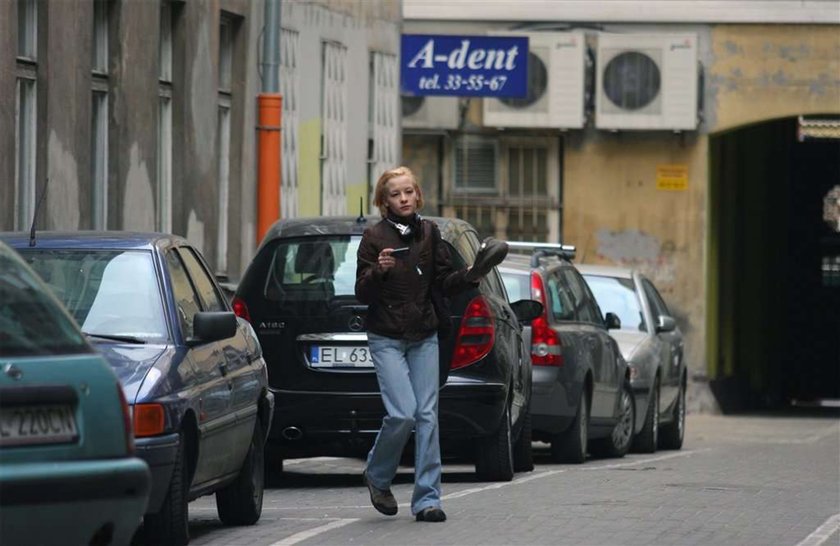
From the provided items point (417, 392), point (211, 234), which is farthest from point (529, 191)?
point (417, 392)

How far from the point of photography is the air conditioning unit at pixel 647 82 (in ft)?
103

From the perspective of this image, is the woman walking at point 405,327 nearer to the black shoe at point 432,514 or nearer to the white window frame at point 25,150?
the black shoe at point 432,514

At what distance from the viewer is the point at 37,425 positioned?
25.0ft

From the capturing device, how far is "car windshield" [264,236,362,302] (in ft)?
47.1

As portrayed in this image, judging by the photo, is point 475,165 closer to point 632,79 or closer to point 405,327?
point 632,79

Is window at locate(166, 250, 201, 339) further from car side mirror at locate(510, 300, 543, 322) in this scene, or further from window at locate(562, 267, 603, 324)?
window at locate(562, 267, 603, 324)

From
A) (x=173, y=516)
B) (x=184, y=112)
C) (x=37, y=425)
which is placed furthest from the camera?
(x=184, y=112)

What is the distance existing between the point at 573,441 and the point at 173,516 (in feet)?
25.7

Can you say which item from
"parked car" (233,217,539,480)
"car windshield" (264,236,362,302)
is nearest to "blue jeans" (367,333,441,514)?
"parked car" (233,217,539,480)

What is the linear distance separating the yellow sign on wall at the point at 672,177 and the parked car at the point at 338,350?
58.4ft

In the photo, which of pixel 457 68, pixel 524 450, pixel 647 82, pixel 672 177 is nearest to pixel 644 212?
pixel 672 177

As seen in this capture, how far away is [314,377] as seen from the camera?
14.4 meters

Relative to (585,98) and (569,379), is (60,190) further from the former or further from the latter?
(585,98)

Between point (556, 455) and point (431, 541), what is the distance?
6985 mm
